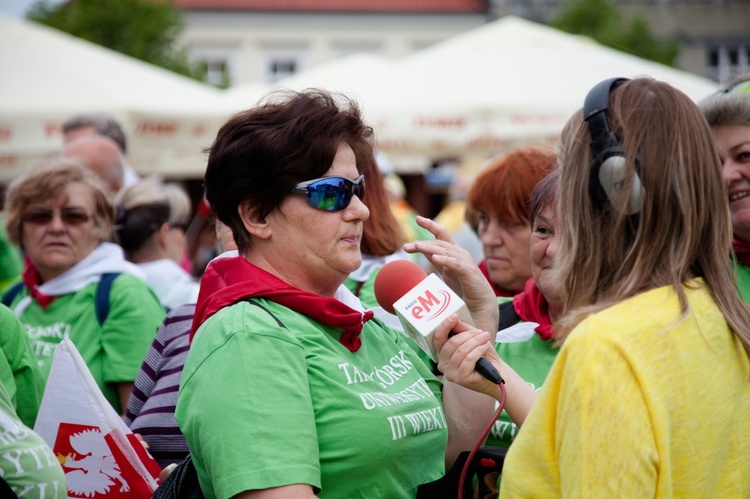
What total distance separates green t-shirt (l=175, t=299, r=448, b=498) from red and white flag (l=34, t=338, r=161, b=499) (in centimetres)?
48

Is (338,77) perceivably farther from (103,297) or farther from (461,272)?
(461,272)

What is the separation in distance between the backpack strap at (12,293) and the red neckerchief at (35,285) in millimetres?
143

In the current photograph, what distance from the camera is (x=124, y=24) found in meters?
21.8

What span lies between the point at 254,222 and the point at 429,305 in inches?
23.0

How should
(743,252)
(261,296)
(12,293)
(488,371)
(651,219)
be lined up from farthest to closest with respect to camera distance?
(12,293) → (743,252) → (261,296) → (488,371) → (651,219)

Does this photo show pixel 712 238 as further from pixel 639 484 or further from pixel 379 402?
pixel 379 402

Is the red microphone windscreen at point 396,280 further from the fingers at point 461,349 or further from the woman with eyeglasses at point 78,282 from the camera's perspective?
the woman with eyeglasses at point 78,282

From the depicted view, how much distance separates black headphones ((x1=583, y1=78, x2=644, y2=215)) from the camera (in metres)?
1.84

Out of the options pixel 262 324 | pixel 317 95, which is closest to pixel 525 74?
pixel 317 95

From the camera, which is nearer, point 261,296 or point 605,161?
point 605,161

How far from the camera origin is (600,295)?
1.91m

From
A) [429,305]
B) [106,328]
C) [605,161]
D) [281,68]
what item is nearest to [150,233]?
[106,328]

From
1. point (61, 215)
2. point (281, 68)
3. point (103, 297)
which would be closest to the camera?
point (103, 297)

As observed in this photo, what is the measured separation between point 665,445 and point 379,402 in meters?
0.85
